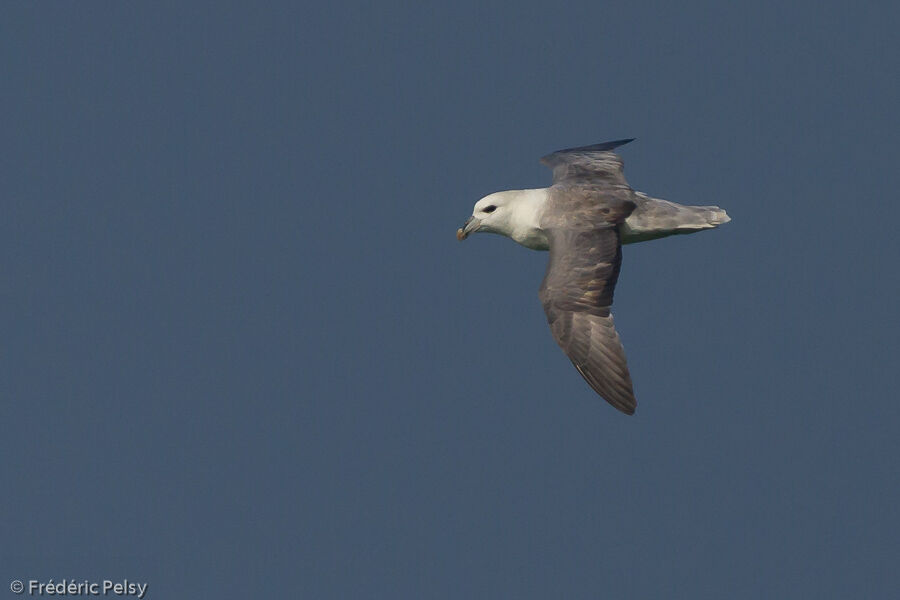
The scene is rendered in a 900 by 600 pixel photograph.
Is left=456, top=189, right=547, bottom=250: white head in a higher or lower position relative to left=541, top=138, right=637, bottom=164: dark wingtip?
lower

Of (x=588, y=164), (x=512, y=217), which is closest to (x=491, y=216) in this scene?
(x=512, y=217)

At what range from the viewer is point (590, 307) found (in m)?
13.0

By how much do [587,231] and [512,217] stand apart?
0.99m

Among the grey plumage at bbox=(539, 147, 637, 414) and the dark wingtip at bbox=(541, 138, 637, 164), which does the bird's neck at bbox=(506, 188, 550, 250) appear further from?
the dark wingtip at bbox=(541, 138, 637, 164)

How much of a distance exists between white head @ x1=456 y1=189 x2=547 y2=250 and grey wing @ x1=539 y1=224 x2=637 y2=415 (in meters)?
0.63

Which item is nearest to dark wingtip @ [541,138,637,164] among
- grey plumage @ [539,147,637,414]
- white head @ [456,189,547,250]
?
grey plumage @ [539,147,637,414]

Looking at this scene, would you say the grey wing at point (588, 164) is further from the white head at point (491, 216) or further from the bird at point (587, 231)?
the white head at point (491, 216)

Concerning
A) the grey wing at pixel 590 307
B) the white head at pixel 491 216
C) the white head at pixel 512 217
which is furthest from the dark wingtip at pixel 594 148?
the grey wing at pixel 590 307

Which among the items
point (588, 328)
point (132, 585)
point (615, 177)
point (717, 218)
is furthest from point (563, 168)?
point (132, 585)

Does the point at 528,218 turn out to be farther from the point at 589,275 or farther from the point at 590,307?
the point at 590,307

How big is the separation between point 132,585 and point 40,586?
36.7 inches

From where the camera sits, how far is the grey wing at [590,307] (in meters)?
12.6

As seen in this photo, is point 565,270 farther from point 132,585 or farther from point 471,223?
point 132,585

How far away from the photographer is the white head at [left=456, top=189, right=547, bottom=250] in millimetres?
14359
